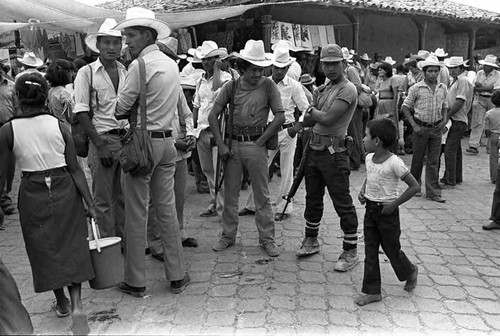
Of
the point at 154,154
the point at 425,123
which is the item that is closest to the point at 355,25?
Result: the point at 425,123

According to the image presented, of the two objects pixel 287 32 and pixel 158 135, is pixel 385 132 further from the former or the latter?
pixel 287 32

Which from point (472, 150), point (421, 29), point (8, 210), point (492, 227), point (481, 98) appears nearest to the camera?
point (492, 227)

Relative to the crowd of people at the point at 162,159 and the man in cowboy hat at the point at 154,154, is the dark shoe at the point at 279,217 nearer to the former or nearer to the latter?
the crowd of people at the point at 162,159

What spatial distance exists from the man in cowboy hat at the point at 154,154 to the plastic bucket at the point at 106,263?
1.40ft

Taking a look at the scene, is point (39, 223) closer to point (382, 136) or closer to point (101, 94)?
point (101, 94)

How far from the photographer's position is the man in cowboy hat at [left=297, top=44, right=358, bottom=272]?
4621mm

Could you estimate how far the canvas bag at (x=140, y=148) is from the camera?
3.98 metres

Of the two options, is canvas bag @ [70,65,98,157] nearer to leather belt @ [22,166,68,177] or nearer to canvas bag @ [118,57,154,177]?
canvas bag @ [118,57,154,177]

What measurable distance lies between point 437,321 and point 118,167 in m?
3.12

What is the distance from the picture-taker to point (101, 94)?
468cm

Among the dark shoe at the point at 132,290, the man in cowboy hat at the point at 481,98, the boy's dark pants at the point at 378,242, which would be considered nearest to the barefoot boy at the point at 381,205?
the boy's dark pants at the point at 378,242

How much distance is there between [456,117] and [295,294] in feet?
16.4

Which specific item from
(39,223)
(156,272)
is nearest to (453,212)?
(156,272)

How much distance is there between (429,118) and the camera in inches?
280
